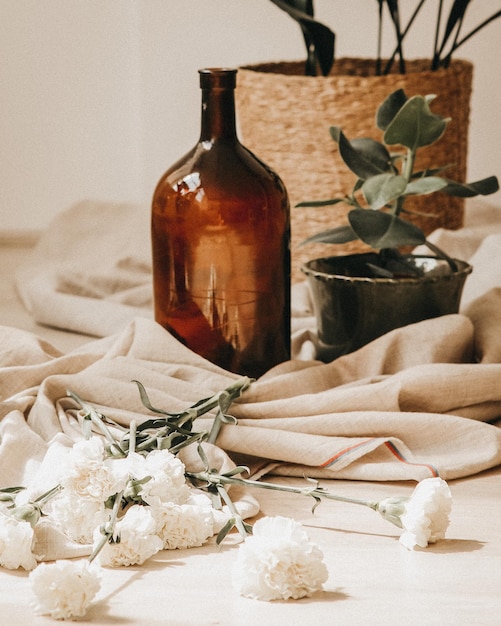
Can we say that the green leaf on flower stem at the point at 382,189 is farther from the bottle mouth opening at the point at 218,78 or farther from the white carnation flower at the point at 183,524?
the white carnation flower at the point at 183,524

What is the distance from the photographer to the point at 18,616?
0.55 metres

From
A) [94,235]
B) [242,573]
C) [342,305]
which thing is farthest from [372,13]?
[242,573]

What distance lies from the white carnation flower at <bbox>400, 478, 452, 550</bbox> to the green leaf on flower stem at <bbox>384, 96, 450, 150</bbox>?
1.39 feet

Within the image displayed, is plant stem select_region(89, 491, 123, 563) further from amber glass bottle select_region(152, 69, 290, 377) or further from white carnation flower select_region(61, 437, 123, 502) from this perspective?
amber glass bottle select_region(152, 69, 290, 377)

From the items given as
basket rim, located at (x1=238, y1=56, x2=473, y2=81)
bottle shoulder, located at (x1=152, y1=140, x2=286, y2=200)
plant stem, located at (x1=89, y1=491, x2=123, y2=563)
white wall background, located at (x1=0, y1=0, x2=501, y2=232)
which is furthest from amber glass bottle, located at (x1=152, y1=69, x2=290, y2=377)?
white wall background, located at (x1=0, y1=0, x2=501, y2=232)

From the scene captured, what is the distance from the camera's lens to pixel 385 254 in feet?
3.29

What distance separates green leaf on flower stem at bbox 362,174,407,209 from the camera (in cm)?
89

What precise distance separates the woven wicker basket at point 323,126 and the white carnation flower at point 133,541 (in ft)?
2.73

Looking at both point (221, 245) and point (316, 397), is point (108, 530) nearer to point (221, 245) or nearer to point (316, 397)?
point (316, 397)

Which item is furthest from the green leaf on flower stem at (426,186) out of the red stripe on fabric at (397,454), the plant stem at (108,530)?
the plant stem at (108,530)

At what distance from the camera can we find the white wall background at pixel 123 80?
220cm

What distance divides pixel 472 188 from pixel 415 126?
0.27 feet

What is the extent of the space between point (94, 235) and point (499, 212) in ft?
2.29

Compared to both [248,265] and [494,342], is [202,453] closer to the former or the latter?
[248,265]
